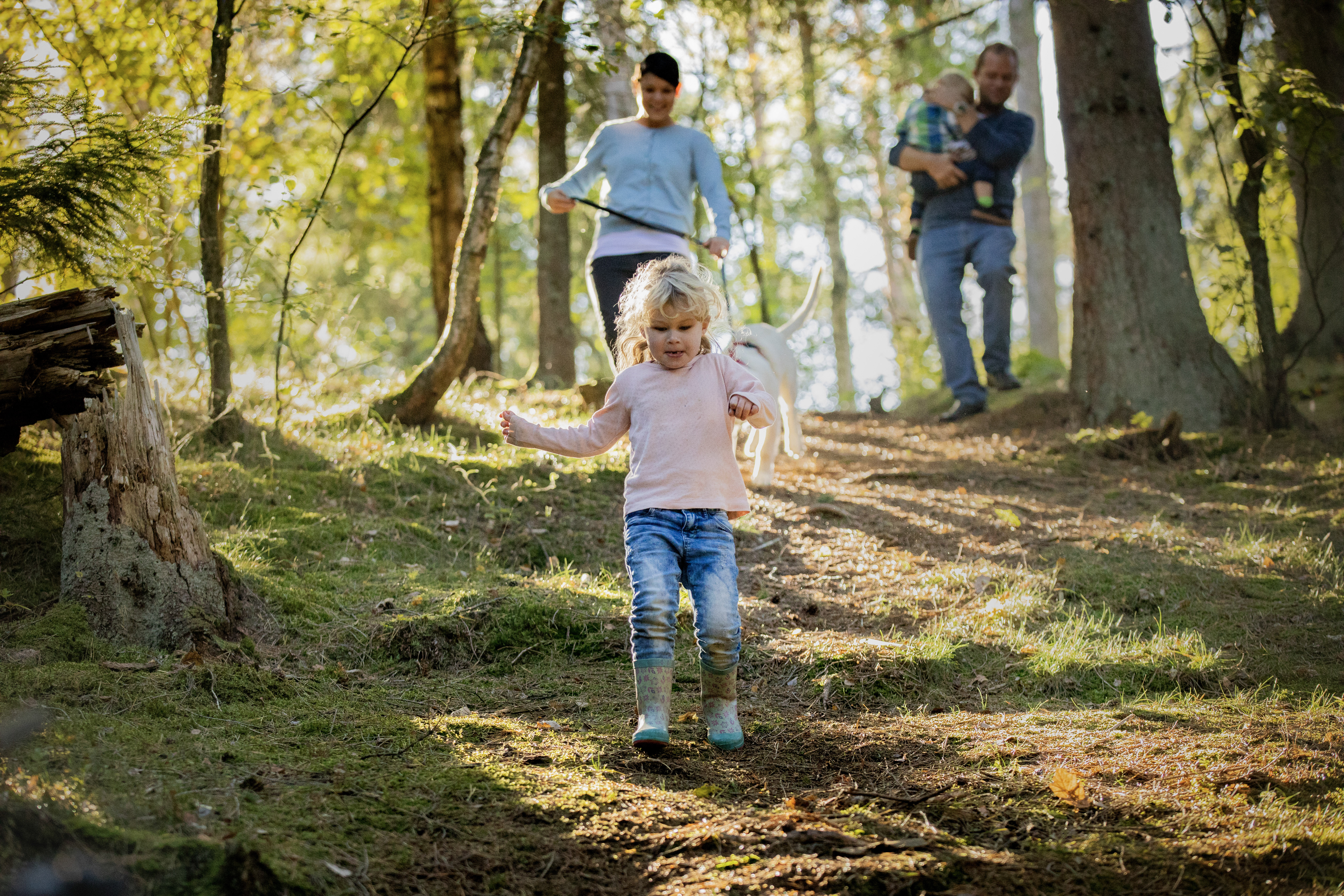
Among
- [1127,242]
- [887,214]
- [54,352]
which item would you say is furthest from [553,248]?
[887,214]

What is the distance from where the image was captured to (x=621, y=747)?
125 inches

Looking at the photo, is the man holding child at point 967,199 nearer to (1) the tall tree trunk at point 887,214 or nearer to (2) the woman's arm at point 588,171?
(2) the woman's arm at point 588,171

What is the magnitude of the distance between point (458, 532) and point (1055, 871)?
3.94 m

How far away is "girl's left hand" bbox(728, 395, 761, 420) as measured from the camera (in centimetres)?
334

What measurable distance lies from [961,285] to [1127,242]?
5.00 feet

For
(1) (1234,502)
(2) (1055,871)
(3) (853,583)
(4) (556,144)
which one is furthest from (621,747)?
(4) (556,144)

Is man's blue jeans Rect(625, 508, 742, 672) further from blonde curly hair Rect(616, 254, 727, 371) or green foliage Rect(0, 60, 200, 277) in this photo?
green foliage Rect(0, 60, 200, 277)

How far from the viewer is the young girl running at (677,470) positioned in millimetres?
3250

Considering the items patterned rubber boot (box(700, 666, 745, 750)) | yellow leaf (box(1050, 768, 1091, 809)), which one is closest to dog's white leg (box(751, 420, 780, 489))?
patterned rubber boot (box(700, 666, 745, 750))

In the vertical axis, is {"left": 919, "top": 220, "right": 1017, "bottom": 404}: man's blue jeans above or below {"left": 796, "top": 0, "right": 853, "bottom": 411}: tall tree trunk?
below

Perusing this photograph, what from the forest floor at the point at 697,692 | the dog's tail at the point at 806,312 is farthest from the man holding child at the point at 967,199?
the forest floor at the point at 697,692

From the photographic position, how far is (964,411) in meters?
9.39

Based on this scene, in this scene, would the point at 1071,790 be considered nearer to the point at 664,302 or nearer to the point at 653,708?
the point at 653,708

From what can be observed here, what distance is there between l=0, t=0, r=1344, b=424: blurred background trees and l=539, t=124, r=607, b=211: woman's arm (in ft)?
1.52
